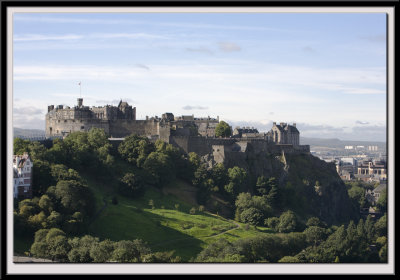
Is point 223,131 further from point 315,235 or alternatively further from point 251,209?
point 315,235

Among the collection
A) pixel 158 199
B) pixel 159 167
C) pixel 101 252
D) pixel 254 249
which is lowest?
pixel 254 249

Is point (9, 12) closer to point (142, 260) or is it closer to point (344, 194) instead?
point (142, 260)

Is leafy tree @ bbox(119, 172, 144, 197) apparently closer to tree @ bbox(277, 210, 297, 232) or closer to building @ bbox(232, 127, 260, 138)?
tree @ bbox(277, 210, 297, 232)

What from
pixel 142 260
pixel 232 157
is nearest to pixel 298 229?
pixel 232 157

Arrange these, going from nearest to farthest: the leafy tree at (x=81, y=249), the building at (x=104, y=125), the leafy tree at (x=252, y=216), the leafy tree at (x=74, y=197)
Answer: the leafy tree at (x=81, y=249), the leafy tree at (x=74, y=197), the leafy tree at (x=252, y=216), the building at (x=104, y=125)

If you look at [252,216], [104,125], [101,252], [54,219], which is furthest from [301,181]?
[101,252]

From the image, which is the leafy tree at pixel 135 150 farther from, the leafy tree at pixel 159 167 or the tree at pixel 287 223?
the tree at pixel 287 223

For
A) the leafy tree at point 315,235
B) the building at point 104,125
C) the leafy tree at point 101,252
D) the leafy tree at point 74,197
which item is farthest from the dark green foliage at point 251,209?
the leafy tree at point 101,252
